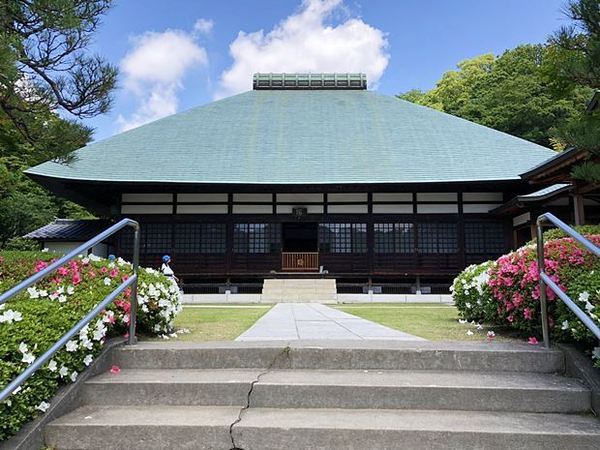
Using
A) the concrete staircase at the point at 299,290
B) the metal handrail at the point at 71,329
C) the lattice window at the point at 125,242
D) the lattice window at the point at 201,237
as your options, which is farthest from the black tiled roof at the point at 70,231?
the metal handrail at the point at 71,329

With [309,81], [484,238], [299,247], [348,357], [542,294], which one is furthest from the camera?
[309,81]

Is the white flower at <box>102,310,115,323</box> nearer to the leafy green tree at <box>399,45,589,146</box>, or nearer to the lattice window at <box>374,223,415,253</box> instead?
the lattice window at <box>374,223,415,253</box>

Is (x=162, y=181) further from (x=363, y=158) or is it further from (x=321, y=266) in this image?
(x=363, y=158)

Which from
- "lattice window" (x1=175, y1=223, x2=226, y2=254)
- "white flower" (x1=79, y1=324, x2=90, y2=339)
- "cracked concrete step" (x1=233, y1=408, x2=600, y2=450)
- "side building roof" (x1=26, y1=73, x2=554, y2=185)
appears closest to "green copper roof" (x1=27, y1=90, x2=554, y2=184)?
"side building roof" (x1=26, y1=73, x2=554, y2=185)

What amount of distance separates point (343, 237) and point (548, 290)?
12.6 meters

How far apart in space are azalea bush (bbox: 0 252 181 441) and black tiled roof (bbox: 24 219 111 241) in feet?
43.1

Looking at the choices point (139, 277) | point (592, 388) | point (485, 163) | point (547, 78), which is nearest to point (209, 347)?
point (139, 277)

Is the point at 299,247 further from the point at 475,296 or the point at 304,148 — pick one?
the point at 475,296

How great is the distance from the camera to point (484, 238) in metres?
15.9

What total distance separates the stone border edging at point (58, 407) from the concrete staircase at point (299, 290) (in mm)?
10471

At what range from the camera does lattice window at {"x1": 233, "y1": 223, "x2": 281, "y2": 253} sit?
52.9ft

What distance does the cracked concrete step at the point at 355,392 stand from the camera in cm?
277

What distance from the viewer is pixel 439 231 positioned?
15953mm

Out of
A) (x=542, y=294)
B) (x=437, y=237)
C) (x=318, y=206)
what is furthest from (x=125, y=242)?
(x=542, y=294)
